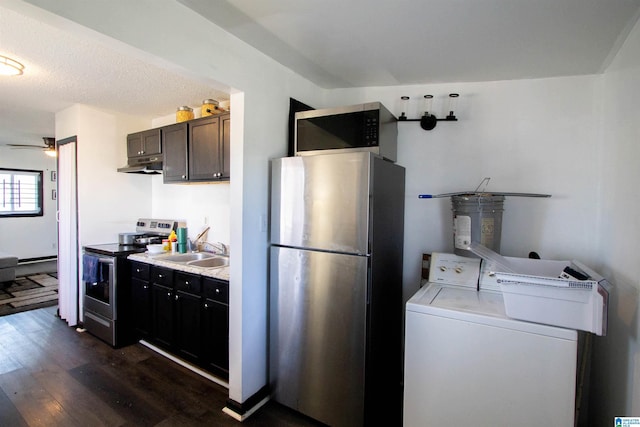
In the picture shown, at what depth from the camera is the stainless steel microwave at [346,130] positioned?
79.2 inches

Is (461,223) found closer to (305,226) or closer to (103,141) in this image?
(305,226)

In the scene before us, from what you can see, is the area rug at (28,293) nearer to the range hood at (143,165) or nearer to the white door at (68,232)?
the white door at (68,232)

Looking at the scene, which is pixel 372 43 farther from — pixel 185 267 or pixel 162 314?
pixel 162 314

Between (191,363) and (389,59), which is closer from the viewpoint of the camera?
(389,59)

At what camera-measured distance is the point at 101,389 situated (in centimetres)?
236

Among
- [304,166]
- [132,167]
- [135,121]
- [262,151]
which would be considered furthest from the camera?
[135,121]

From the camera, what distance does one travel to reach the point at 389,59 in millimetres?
2094

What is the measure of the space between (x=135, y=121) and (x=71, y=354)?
257cm

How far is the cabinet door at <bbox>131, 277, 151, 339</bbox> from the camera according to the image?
2944 mm

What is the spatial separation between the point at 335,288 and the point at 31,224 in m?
7.23

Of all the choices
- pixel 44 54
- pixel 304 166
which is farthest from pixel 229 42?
pixel 44 54

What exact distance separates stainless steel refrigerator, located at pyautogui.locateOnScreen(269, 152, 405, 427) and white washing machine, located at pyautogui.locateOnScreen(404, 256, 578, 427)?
11.5 inches

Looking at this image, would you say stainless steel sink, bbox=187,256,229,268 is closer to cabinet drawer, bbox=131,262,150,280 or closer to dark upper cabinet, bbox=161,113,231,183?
cabinet drawer, bbox=131,262,150,280

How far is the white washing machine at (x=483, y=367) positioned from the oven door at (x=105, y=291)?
2781 millimetres
